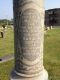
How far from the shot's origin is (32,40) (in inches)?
196

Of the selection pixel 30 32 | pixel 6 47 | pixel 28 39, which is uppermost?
pixel 30 32

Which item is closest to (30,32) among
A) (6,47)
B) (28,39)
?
(28,39)

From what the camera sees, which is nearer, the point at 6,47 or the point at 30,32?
the point at 30,32

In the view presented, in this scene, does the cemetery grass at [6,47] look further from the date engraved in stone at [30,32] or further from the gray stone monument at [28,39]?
the date engraved in stone at [30,32]

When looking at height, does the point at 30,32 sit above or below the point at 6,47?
above

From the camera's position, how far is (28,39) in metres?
4.94

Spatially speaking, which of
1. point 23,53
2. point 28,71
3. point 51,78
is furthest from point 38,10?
point 51,78

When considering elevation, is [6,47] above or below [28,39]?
below

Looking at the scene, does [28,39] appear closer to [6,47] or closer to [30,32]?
[30,32]

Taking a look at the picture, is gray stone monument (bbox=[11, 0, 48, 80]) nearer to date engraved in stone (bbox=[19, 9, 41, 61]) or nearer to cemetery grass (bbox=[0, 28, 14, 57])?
date engraved in stone (bbox=[19, 9, 41, 61])

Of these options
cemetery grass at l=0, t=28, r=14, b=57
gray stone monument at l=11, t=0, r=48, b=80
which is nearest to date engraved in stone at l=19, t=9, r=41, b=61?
gray stone monument at l=11, t=0, r=48, b=80

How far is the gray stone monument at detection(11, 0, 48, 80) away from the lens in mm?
4875

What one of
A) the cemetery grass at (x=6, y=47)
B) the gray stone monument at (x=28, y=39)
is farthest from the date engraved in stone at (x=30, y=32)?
the cemetery grass at (x=6, y=47)

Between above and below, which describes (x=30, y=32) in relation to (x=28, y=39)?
above
